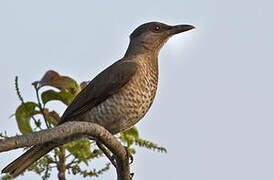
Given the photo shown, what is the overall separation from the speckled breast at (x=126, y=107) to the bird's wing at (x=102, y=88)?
0.05 m

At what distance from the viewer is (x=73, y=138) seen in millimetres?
3459

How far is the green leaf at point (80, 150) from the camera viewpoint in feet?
11.1

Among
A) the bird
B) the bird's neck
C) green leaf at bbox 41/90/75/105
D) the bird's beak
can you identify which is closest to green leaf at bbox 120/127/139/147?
green leaf at bbox 41/90/75/105

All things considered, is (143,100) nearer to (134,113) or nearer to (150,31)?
(134,113)

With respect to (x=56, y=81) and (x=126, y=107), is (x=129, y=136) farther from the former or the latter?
(x=126, y=107)

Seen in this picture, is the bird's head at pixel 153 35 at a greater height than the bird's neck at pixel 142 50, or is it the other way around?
the bird's head at pixel 153 35

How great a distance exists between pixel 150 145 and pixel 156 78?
1.87 m

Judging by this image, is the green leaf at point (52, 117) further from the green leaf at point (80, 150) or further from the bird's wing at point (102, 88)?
the bird's wing at point (102, 88)

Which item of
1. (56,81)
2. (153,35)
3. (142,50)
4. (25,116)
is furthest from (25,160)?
(153,35)

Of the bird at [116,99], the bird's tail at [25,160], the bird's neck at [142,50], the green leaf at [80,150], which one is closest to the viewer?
the green leaf at [80,150]

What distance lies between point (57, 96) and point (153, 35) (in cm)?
232

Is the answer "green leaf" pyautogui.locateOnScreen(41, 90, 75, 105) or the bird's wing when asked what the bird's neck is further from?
"green leaf" pyautogui.locateOnScreen(41, 90, 75, 105)

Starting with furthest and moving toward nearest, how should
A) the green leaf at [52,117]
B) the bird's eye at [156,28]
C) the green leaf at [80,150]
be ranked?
1. the bird's eye at [156,28]
2. the green leaf at [52,117]
3. the green leaf at [80,150]

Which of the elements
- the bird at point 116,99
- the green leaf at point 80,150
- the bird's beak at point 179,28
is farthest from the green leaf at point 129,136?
the bird's beak at point 179,28
